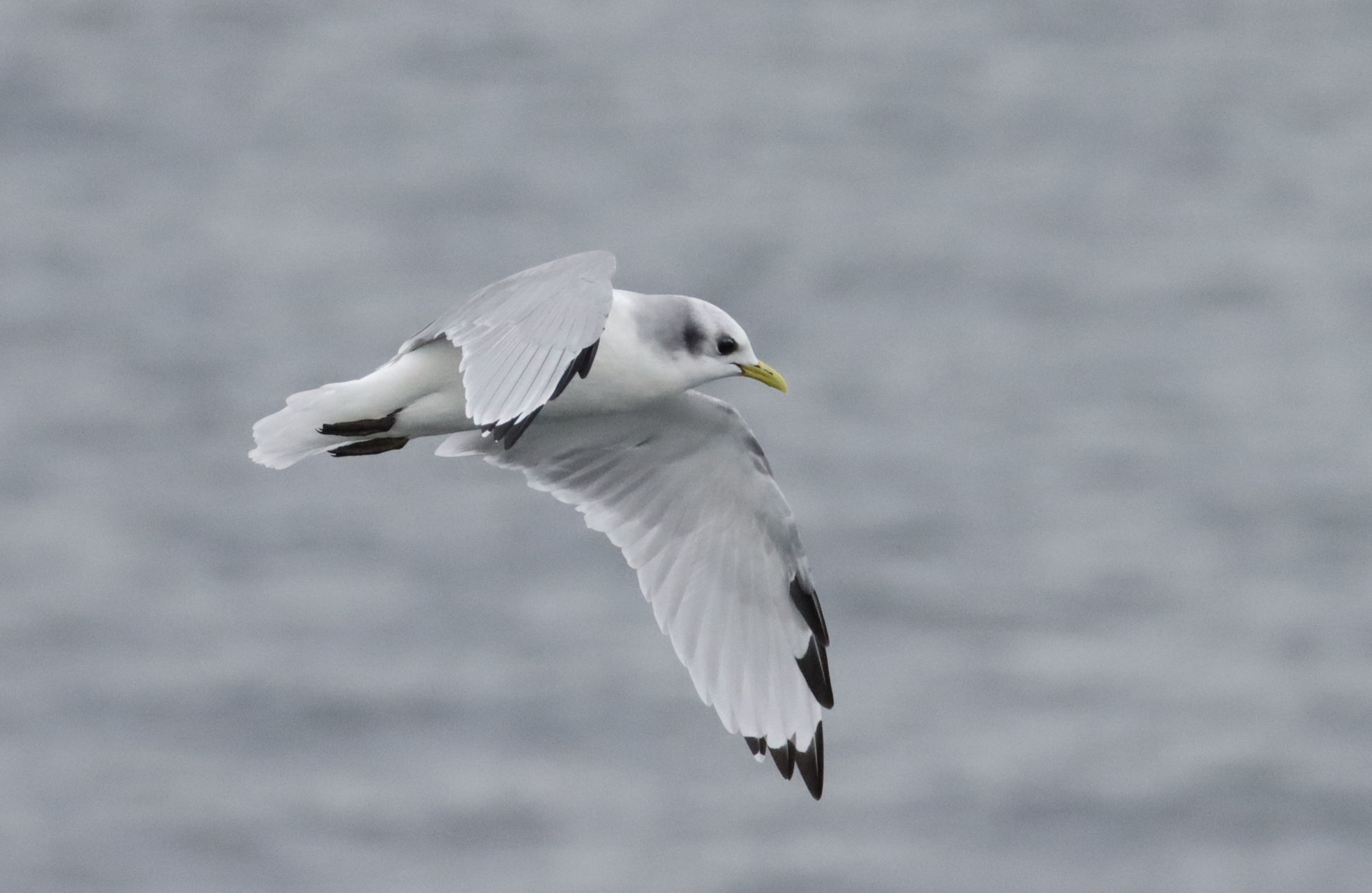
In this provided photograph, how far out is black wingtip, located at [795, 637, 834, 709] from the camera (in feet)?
30.7

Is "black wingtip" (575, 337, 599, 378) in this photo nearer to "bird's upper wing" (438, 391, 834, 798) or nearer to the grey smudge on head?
the grey smudge on head

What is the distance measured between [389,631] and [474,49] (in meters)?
12.5

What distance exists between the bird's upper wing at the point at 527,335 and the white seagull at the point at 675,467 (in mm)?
275

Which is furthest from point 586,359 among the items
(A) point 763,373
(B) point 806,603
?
(B) point 806,603

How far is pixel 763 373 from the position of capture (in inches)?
334

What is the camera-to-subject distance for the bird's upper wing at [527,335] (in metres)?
7.04

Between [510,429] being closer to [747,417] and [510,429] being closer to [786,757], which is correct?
[786,757]

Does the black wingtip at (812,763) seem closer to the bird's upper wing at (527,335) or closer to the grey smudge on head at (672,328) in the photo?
the grey smudge on head at (672,328)

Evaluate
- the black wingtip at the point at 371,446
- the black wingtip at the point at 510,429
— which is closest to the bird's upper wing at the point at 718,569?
the black wingtip at the point at 371,446

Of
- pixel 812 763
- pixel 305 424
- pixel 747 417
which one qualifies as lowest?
pixel 812 763

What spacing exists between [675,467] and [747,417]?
16.8 meters

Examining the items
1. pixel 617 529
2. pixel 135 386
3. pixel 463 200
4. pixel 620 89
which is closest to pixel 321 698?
pixel 135 386

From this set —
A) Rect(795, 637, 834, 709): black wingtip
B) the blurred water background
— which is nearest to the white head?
Rect(795, 637, 834, 709): black wingtip

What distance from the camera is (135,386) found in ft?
95.7
